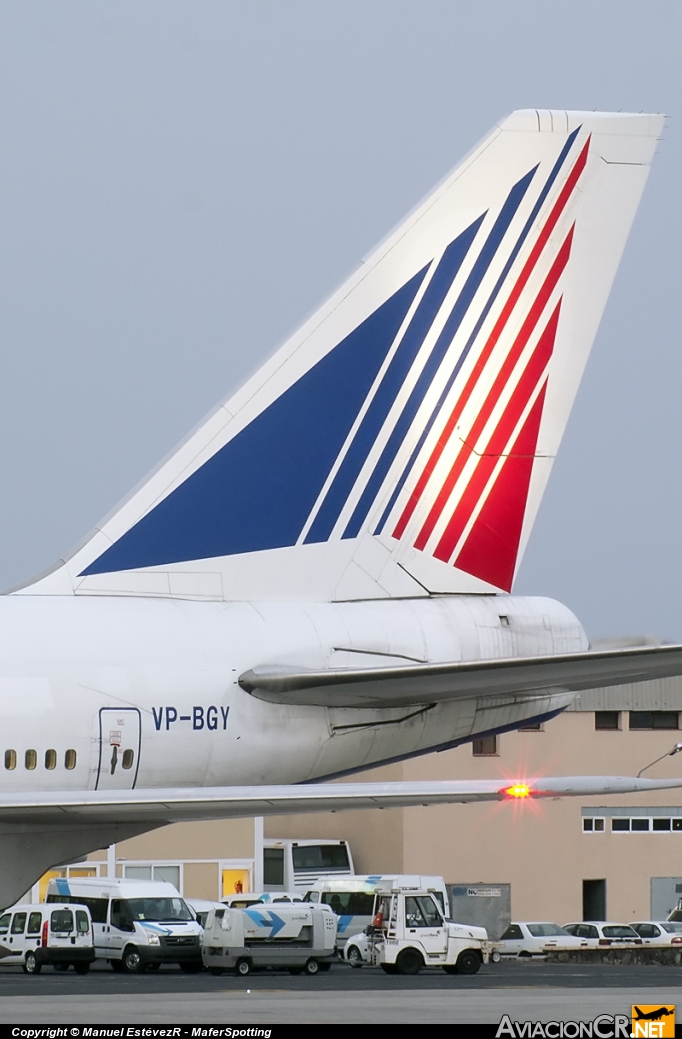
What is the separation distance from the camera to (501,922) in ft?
171

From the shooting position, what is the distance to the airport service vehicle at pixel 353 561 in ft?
49.1

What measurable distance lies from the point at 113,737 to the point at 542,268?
7.59 m

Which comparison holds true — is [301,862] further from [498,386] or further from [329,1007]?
[329,1007]

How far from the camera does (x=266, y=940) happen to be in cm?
3306

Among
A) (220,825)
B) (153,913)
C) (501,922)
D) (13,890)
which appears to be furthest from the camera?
(501,922)

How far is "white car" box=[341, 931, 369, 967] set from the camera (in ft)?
118

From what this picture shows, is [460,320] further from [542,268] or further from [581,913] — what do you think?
[581,913]

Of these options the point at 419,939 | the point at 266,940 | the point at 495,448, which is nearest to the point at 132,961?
the point at 266,940

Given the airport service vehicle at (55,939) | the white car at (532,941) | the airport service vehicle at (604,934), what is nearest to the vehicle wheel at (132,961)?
the airport service vehicle at (55,939)

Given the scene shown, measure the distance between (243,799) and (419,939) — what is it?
20.8 metres

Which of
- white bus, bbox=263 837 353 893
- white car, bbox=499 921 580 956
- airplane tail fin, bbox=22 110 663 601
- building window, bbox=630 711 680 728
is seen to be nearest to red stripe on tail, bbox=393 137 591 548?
airplane tail fin, bbox=22 110 663 601

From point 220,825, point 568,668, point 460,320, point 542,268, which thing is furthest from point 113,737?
point 220,825

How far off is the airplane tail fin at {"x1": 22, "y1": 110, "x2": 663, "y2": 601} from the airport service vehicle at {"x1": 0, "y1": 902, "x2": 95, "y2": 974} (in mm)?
18745

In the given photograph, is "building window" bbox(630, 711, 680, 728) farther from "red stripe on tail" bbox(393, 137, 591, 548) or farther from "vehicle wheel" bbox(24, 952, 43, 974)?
"red stripe on tail" bbox(393, 137, 591, 548)
